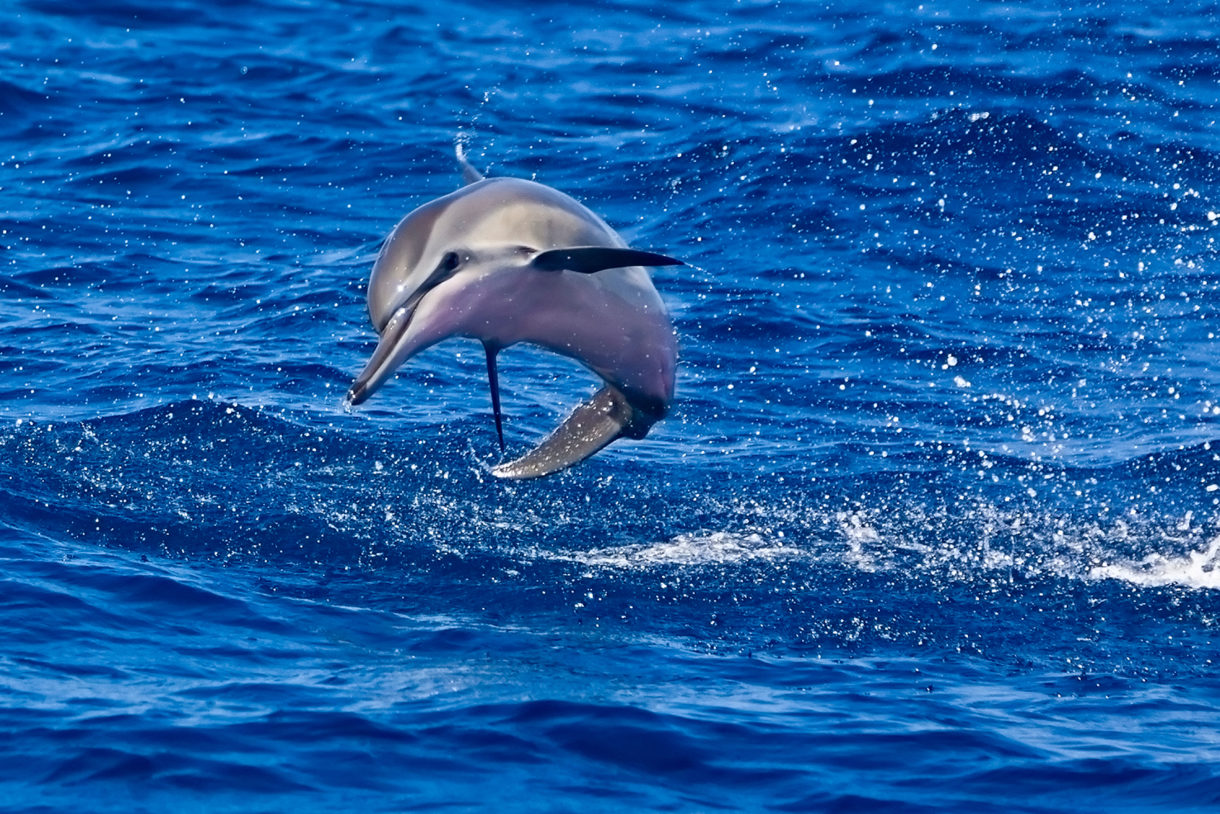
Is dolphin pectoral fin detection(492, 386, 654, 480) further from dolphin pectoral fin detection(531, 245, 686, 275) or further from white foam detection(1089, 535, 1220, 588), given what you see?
white foam detection(1089, 535, 1220, 588)

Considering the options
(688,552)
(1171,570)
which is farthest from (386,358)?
(1171,570)

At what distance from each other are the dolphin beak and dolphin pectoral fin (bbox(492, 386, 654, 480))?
67.0 inches

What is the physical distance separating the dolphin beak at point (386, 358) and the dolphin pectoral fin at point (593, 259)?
657 mm

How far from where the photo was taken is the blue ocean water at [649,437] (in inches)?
337

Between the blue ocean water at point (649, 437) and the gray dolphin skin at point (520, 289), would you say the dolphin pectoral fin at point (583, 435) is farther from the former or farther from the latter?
the blue ocean water at point (649, 437)

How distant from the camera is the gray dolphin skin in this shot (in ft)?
27.2

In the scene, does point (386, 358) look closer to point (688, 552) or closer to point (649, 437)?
point (688, 552)

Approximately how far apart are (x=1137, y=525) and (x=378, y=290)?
5874 millimetres

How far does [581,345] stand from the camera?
9.08 meters

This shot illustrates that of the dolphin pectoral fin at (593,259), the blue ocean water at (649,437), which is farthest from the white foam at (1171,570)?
the dolphin pectoral fin at (593,259)

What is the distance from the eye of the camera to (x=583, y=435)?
388 inches

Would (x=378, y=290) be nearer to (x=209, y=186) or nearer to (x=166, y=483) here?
(x=166, y=483)

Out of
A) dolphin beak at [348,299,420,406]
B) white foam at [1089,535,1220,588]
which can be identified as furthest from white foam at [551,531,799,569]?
dolphin beak at [348,299,420,406]

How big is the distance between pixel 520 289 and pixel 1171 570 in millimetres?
4828
